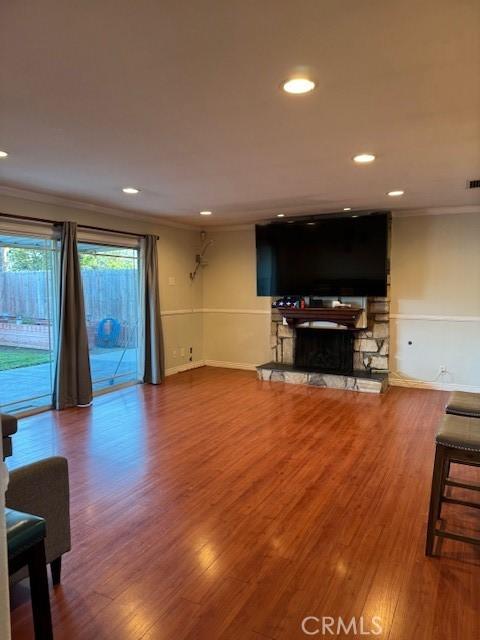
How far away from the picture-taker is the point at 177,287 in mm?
6859

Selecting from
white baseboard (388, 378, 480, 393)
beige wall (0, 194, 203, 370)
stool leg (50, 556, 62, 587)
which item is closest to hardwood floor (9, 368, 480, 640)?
stool leg (50, 556, 62, 587)

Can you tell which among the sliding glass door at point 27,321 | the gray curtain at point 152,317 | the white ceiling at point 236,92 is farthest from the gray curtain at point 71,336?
the gray curtain at point 152,317

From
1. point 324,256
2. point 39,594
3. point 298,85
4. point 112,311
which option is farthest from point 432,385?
point 39,594

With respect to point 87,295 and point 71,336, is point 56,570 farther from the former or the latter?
point 87,295

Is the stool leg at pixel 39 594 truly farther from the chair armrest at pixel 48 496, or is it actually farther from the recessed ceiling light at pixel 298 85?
the recessed ceiling light at pixel 298 85

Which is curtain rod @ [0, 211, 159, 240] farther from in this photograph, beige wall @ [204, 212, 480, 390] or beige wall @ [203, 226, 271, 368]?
beige wall @ [204, 212, 480, 390]

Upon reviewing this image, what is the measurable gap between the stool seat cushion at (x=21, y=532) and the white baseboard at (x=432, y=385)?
535 cm

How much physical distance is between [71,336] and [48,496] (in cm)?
308

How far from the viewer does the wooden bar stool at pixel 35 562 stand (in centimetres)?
139

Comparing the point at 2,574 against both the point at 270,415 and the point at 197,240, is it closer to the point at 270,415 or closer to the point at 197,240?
the point at 270,415

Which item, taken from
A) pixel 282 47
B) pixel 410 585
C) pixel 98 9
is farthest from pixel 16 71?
pixel 410 585

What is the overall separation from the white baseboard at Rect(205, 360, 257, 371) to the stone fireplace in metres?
0.66

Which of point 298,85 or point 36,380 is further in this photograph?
point 36,380

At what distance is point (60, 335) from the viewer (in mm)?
4836
